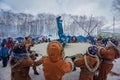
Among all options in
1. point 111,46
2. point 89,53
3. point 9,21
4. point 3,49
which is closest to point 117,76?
point 111,46

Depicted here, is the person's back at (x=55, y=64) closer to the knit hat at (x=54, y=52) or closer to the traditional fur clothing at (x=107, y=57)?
the knit hat at (x=54, y=52)

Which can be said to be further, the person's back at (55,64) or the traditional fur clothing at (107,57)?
the traditional fur clothing at (107,57)

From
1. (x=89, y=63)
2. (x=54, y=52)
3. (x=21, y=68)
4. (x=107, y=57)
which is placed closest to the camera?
(x=54, y=52)

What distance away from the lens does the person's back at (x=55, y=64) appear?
5.10 metres

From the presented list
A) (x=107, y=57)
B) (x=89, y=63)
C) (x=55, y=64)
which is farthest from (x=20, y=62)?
(x=107, y=57)

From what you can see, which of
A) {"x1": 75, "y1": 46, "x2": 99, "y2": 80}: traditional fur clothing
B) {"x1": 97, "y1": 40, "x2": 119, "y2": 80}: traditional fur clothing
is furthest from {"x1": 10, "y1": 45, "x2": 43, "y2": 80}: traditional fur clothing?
{"x1": 97, "y1": 40, "x2": 119, "y2": 80}: traditional fur clothing

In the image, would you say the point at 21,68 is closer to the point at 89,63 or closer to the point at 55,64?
the point at 55,64

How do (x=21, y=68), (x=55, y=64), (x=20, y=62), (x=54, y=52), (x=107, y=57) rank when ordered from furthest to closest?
(x=107, y=57)
(x=21, y=68)
(x=20, y=62)
(x=55, y=64)
(x=54, y=52)

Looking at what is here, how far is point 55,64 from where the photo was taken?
518cm

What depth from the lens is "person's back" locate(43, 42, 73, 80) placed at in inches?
201

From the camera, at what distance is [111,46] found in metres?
6.83

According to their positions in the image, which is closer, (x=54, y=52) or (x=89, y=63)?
(x=54, y=52)

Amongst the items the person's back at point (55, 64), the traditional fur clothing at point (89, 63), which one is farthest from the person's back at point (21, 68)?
the traditional fur clothing at point (89, 63)

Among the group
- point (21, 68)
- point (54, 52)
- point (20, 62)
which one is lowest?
point (21, 68)
